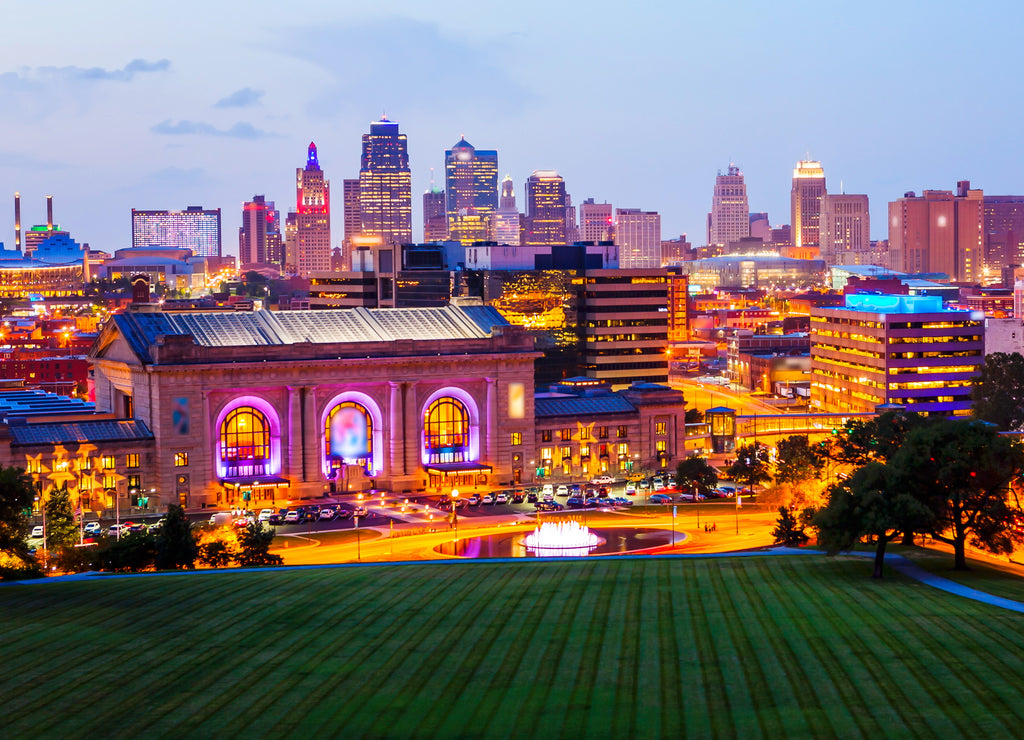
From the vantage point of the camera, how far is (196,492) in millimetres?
137875

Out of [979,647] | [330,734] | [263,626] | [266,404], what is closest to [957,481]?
[979,647]

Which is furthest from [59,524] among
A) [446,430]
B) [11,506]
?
[446,430]

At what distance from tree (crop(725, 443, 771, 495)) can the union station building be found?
10.4 meters

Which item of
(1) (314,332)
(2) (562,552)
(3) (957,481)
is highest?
(1) (314,332)

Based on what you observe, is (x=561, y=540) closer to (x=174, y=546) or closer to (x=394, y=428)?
(x=174, y=546)

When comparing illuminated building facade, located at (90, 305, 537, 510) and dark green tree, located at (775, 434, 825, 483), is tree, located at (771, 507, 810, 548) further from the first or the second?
illuminated building facade, located at (90, 305, 537, 510)

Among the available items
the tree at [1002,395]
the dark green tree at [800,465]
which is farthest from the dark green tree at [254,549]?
the tree at [1002,395]

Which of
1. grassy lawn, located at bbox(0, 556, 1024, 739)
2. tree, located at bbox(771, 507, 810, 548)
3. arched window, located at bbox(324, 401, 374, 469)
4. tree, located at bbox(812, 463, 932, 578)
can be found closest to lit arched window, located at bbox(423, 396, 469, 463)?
arched window, located at bbox(324, 401, 374, 469)

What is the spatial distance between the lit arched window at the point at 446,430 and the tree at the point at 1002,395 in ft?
261

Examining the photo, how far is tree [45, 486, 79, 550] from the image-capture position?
4225 inches

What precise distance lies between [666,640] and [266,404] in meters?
88.1

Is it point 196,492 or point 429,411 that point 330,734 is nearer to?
point 196,492

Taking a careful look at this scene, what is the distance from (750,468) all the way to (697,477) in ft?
21.2

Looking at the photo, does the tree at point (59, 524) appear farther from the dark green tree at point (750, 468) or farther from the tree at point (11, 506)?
the dark green tree at point (750, 468)
